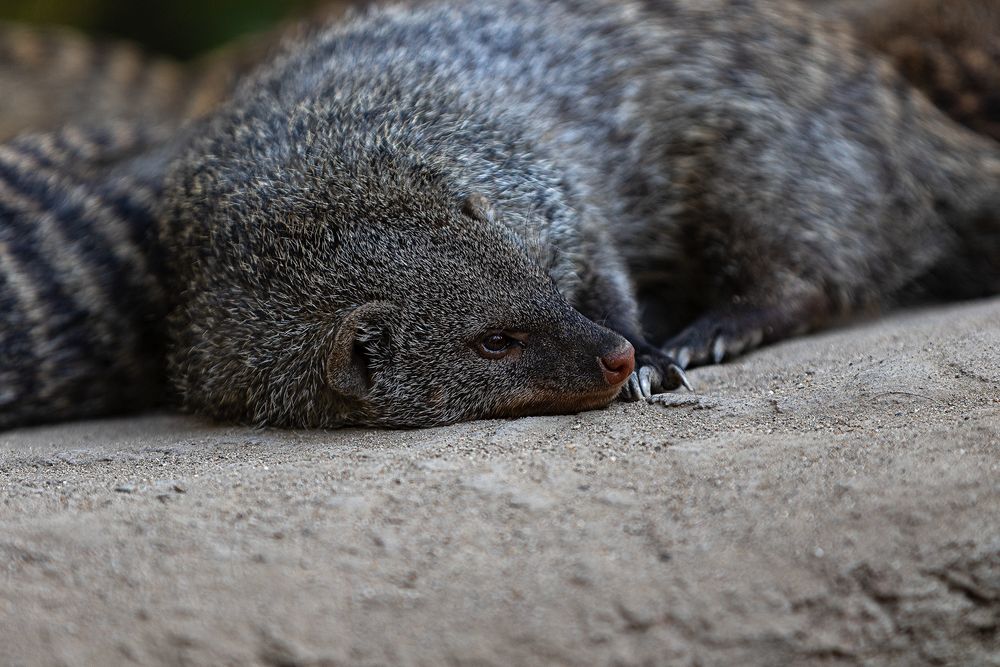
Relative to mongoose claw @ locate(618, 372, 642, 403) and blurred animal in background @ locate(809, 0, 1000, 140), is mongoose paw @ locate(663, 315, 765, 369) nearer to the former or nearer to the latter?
mongoose claw @ locate(618, 372, 642, 403)

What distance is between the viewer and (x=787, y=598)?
78.6 inches

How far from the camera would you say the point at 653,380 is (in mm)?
3061

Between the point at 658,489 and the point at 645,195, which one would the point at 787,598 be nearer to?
the point at 658,489

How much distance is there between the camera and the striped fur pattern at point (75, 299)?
3.48 meters

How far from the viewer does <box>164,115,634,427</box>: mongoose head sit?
115 inches

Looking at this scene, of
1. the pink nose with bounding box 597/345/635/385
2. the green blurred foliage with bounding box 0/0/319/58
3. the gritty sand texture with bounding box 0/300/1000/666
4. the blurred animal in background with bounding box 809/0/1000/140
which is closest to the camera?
the gritty sand texture with bounding box 0/300/1000/666

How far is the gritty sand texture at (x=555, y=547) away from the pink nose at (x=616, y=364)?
0.61ft

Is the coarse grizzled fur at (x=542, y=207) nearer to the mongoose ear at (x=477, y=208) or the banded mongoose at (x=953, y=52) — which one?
the mongoose ear at (x=477, y=208)

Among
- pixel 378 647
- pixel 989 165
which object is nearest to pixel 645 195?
pixel 989 165

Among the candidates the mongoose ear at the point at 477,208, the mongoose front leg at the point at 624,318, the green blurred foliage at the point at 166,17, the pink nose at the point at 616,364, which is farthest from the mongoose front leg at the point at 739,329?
the green blurred foliage at the point at 166,17

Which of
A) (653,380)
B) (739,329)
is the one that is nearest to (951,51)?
(739,329)

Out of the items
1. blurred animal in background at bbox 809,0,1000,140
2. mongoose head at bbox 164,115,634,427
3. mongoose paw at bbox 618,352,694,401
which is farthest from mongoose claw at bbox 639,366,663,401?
blurred animal in background at bbox 809,0,1000,140

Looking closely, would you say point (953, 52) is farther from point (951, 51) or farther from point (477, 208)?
point (477, 208)

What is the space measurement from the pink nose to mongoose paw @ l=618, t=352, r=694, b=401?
0.15 metres
